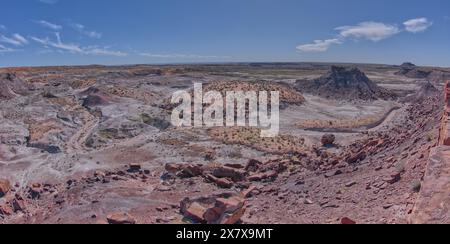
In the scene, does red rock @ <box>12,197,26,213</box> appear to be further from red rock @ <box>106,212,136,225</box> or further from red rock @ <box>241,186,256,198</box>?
red rock @ <box>241,186,256,198</box>

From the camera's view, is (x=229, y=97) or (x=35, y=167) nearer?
(x=35, y=167)

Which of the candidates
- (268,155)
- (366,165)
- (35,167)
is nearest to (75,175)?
(35,167)

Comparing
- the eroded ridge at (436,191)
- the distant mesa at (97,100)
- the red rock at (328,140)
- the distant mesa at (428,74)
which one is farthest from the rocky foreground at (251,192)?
the distant mesa at (428,74)

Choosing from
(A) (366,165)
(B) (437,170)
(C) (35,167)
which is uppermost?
(B) (437,170)

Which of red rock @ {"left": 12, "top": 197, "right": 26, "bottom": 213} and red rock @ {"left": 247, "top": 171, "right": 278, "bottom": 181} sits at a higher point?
red rock @ {"left": 247, "top": 171, "right": 278, "bottom": 181}

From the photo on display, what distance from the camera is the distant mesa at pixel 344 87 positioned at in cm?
5862

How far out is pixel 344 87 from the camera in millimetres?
61188

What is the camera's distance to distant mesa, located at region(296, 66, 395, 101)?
58625mm

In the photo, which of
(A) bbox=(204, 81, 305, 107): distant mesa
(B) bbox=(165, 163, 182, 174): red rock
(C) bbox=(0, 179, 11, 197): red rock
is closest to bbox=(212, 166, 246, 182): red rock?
(B) bbox=(165, 163, 182, 174): red rock

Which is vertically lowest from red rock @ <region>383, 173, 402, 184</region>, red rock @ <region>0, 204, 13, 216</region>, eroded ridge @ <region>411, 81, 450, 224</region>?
red rock @ <region>0, 204, 13, 216</region>
